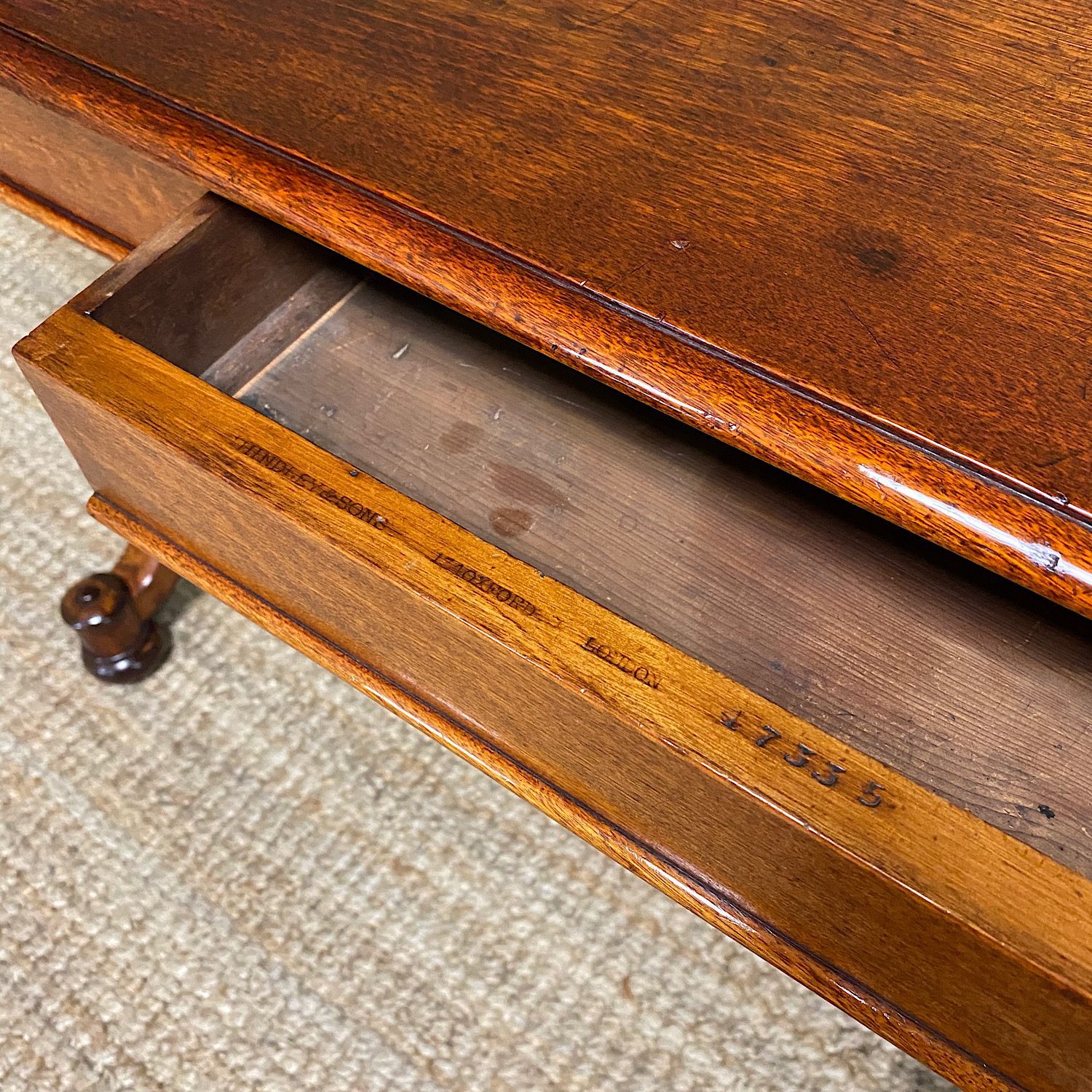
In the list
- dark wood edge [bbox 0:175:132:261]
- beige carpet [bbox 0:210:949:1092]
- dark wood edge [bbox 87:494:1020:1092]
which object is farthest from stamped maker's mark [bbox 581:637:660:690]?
dark wood edge [bbox 0:175:132:261]

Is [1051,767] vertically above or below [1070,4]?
below

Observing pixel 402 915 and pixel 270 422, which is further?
pixel 402 915

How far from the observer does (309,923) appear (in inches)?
25.3

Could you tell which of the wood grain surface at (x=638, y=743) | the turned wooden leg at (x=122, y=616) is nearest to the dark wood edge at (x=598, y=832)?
the wood grain surface at (x=638, y=743)

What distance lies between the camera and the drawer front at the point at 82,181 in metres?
0.61

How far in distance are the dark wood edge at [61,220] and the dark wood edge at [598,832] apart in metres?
0.19

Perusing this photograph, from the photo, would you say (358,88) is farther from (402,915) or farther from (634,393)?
(402,915)

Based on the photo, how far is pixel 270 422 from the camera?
1.48 feet

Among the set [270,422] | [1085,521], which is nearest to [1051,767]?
[1085,521]

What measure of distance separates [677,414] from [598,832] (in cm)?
18

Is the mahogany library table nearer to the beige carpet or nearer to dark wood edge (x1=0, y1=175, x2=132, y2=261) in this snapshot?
dark wood edge (x1=0, y1=175, x2=132, y2=261)

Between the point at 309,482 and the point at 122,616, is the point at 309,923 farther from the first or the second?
the point at 309,482

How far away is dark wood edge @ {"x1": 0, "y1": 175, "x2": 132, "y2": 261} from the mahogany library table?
6cm

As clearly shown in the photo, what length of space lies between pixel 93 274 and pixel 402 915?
0.61 metres
